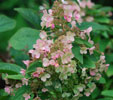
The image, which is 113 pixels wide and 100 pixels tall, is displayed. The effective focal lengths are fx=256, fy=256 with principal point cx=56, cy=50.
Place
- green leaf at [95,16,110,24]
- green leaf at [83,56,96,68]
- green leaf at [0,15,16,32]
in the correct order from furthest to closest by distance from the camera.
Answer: green leaf at [95,16,110,24]
green leaf at [0,15,16,32]
green leaf at [83,56,96,68]

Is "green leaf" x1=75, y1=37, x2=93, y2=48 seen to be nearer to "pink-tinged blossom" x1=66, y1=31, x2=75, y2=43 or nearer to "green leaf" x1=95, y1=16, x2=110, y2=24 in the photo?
"pink-tinged blossom" x1=66, y1=31, x2=75, y2=43

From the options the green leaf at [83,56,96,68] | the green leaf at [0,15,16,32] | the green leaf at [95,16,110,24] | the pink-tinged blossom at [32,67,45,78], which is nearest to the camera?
the pink-tinged blossom at [32,67,45,78]

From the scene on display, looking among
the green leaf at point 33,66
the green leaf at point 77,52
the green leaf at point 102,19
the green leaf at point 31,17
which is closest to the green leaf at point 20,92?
the green leaf at point 33,66

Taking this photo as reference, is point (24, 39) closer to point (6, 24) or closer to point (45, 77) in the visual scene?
point (6, 24)

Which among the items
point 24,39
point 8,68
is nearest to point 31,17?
point 24,39

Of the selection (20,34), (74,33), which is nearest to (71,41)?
(74,33)

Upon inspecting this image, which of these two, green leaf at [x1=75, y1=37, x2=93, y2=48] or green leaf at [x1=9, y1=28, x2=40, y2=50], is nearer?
green leaf at [x1=75, y1=37, x2=93, y2=48]

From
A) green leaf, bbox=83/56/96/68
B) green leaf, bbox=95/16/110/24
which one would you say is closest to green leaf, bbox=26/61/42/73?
green leaf, bbox=83/56/96/68

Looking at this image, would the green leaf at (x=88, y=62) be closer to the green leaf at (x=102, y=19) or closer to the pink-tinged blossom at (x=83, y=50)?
the pink-tinged blossom at (x=83, y=50)
